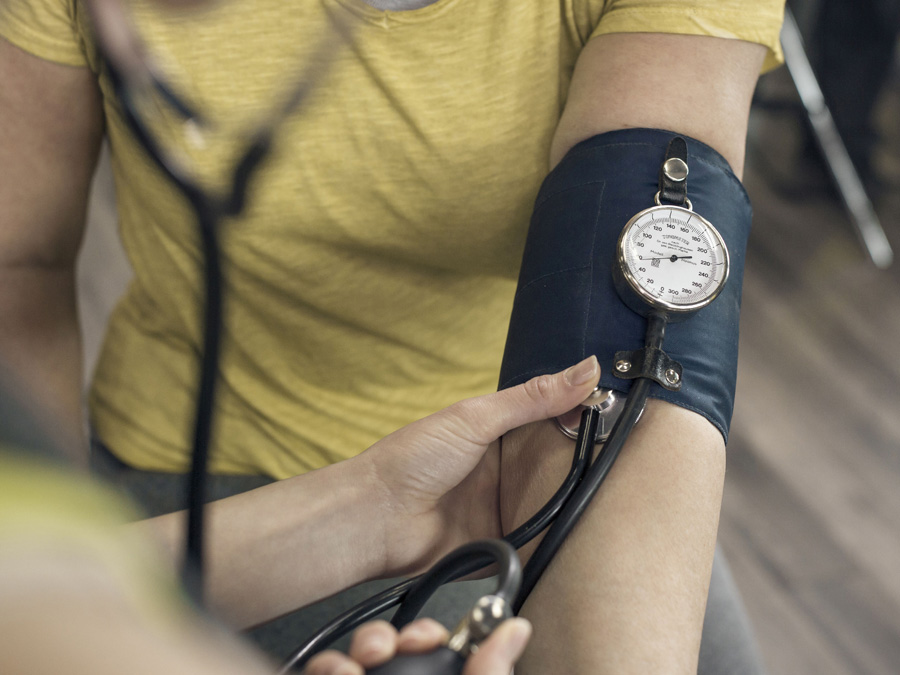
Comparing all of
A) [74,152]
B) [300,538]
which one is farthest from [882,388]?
[74,152]

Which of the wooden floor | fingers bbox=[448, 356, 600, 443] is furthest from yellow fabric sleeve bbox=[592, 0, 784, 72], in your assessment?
the wooden floor

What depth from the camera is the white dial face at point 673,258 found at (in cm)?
60

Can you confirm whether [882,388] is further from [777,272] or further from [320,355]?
[320,355]

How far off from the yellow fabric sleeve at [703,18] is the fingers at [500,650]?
51 cm

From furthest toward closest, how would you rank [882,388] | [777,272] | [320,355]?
1. [777,272]
2. [882,388]
3. [320,355]

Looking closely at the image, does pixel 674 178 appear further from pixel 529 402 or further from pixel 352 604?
pixel 352 604

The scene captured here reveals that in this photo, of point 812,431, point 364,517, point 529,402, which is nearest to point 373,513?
point 364,517

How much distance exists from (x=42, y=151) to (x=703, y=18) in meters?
0.63

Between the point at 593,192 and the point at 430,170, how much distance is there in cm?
17

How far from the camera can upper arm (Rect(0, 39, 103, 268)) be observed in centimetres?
72

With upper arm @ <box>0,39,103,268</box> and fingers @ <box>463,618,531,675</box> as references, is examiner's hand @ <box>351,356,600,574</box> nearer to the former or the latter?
fingers @ <box>463,618,531,675</box>

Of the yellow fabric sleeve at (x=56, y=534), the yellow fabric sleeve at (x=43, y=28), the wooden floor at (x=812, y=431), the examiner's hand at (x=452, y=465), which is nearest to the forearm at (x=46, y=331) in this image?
the yellow fabric sleeve at (x=43, y=28)

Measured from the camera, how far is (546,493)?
611 millimetres

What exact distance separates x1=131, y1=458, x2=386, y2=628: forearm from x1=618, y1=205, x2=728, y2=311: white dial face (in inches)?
10.7
